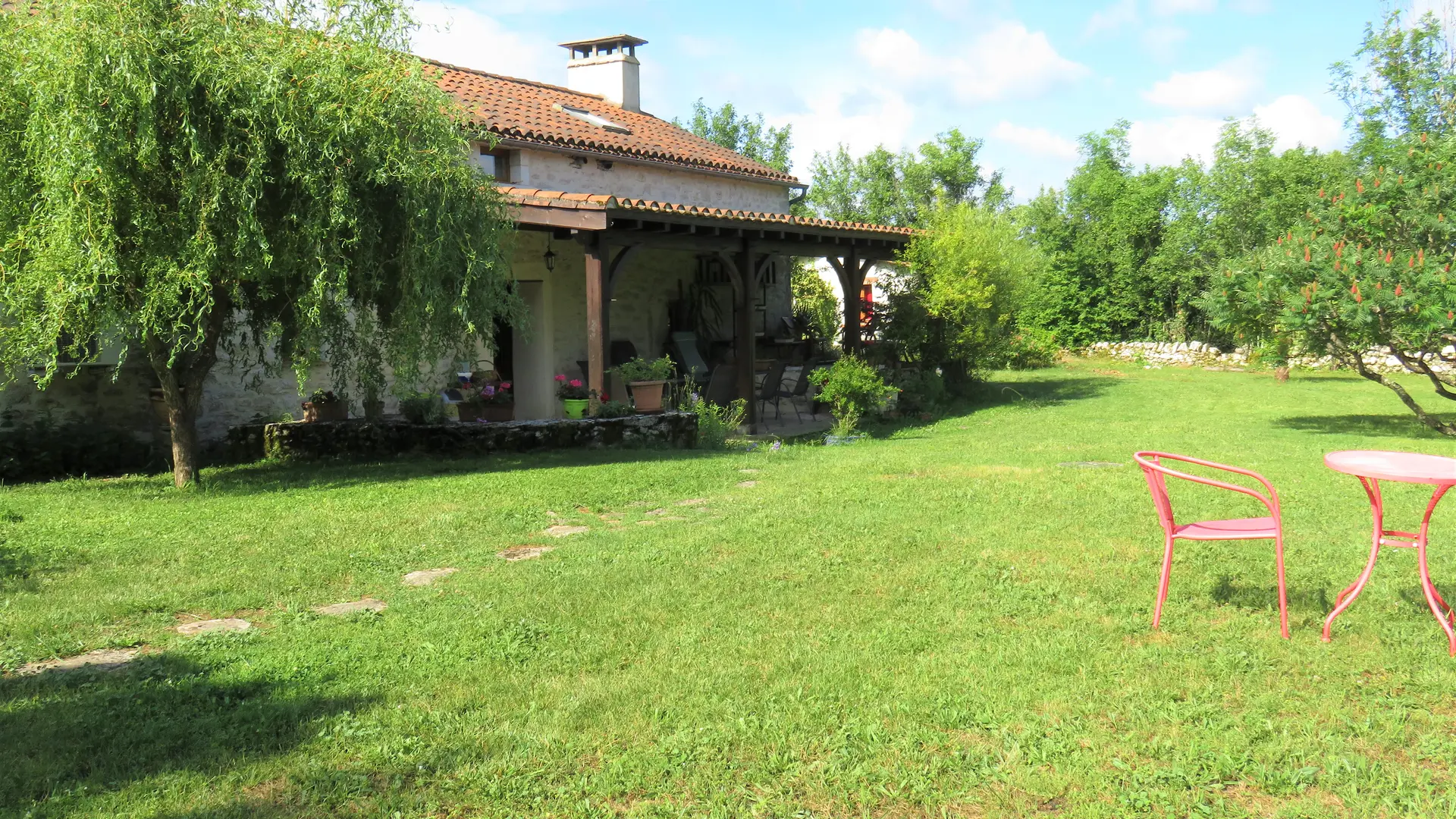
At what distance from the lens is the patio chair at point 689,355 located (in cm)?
1597

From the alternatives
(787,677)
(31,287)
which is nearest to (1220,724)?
(787,677)

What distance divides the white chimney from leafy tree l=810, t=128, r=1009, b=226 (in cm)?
1516

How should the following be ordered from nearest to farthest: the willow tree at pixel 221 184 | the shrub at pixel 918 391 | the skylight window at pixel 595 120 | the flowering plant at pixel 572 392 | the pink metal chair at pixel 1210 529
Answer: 1. the pink metal chair at pixel 1210 529
2. the willow tree at pixel 221 184
3. the flowering plant at pixel 572 392
4. the shrub at pixel 918 391
5. the skylight window at pixel 595 120

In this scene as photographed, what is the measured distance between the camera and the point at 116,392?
11148 millimetres

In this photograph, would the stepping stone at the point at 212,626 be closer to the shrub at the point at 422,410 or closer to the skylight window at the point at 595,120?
the shrub at the point at 422,410

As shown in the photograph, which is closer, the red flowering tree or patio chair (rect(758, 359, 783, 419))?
the red flowering tree

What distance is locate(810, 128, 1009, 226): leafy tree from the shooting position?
34438 millimetres

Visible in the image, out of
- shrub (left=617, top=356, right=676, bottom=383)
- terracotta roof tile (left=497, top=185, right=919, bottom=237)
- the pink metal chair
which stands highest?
terracotta roof tile (left=497, top=185, right=919, bottom=237)

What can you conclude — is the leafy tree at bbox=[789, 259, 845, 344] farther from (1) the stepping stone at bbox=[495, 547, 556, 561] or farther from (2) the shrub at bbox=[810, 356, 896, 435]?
(1) the stepping stone at bbox=[495, 547, 556, 561]

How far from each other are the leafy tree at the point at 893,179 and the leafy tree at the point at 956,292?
1672cm

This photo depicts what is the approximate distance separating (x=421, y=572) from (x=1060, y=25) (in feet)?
45.3

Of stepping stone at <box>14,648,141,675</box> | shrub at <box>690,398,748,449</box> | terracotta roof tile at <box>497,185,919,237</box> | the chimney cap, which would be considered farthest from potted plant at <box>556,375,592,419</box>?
the chimney cap

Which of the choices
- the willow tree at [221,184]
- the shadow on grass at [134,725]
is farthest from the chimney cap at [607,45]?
the shadow on grass at [134,725]

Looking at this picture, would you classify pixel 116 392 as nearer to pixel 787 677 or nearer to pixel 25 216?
pixel 25 216
